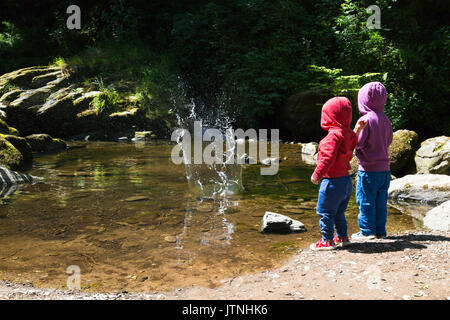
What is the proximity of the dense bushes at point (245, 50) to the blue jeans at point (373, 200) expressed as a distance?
22.0ft

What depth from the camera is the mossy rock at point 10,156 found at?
8.23m

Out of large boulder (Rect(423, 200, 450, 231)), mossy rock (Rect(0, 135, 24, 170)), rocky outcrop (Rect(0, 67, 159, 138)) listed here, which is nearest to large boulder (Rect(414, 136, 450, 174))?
large boulder (Rect(423, 200, 450, 231))

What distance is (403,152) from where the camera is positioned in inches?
295

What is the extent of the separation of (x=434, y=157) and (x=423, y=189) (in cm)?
132

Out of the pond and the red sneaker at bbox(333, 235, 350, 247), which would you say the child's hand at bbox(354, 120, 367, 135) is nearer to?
the red sneaker at bbox(333, 235, 350, 247)

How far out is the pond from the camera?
3.61 m

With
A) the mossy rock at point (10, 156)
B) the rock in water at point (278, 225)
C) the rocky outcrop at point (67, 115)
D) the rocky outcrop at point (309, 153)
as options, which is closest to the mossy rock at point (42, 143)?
the mossy rock at point (10, 156)

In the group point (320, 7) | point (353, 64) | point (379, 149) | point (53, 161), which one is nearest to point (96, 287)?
point (379, 149)

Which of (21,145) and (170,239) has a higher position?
(21,145)

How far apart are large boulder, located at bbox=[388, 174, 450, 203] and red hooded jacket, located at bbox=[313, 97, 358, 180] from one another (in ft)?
9.11

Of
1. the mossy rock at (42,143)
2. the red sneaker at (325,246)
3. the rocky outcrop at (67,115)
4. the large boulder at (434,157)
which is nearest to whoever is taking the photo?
the red sneaker at (325,246)

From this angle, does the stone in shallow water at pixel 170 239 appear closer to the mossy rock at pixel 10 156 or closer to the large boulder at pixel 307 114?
the mossy rock at pixel 10 156

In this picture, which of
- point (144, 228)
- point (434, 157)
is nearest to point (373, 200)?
point (144, 228)

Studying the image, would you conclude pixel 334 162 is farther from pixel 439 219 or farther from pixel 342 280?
pixel 439 219
